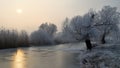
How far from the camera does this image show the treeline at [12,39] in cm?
4612

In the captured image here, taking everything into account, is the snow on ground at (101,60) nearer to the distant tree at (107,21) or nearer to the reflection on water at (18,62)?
the reflection on water at (18,62)

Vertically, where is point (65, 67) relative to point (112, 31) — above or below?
below

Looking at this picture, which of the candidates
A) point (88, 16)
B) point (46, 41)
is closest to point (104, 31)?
point (88, 16)

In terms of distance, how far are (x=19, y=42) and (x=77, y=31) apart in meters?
24.8

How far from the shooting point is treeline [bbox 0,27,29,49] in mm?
46125

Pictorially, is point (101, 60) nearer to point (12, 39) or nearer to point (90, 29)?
point (90, 29)

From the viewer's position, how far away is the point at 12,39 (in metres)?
48.7

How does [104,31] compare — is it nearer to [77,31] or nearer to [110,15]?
[110,15]

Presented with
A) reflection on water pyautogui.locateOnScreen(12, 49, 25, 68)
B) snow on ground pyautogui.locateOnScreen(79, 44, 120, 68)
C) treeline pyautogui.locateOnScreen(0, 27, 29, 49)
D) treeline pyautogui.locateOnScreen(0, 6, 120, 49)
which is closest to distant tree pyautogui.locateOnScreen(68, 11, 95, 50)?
treeline pyautogui.locateOnScreen(0, 6, 120, 49)

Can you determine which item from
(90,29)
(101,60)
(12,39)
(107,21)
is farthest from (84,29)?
(12,39)

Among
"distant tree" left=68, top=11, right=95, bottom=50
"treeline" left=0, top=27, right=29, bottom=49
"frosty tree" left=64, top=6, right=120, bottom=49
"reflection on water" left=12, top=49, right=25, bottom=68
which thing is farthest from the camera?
"treeline" left=0, top=27, right=29, bottom=49

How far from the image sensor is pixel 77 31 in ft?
99.8

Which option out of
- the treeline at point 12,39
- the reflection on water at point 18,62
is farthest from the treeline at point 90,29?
the reflection on water at point 18,62

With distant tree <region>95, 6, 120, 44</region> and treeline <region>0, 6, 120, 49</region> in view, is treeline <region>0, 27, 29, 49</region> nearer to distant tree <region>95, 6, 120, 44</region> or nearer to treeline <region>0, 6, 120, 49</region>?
treeline <region>0, 6, 120, 49</region>
